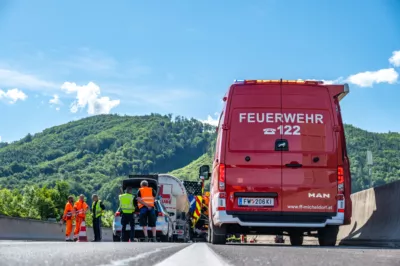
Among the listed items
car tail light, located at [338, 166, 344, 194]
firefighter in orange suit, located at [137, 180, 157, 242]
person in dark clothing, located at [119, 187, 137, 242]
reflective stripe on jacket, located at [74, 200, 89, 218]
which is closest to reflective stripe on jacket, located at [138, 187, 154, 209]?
firefighter in orange suit, located at [137, 180, 157, 242]

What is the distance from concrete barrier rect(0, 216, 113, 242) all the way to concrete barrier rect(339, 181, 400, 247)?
9.51 m

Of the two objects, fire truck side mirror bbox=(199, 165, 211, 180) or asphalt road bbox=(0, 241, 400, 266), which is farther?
fire truck side mirror bbox=(199, 165, 211, 180)

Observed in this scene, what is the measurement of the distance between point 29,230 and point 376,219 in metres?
12.1

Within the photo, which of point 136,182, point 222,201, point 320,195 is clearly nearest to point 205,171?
point 222,201

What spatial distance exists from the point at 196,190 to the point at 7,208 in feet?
344

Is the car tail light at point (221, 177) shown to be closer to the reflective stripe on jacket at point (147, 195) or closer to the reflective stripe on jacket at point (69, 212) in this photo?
the reflective stripe on jacket at point (147, 195)

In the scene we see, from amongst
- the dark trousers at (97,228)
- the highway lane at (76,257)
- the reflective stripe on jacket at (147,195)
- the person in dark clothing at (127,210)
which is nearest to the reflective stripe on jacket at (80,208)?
the dark trousers at (97,228)

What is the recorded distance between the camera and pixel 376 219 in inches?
546

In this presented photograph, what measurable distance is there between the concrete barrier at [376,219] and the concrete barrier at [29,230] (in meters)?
9.51

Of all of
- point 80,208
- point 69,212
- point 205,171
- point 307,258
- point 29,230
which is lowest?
point 307,258

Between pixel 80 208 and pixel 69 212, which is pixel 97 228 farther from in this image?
pixel 69 212

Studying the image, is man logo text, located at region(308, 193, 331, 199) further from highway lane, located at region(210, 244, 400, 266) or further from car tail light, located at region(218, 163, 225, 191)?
highway lane, located at region(210, 244, 400, 266)

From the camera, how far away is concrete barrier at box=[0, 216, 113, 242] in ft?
64.2

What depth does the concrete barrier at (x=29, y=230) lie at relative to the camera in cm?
1958
